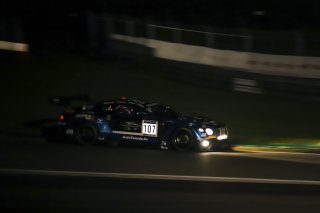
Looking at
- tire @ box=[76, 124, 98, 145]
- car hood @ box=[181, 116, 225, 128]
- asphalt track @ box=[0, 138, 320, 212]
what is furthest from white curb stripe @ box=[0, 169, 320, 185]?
tire @ box=[76, 124, 98, 145]

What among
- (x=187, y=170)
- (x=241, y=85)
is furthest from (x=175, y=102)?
(x=187, y=170)

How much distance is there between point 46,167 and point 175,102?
10948 millimetres

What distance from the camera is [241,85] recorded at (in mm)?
23672

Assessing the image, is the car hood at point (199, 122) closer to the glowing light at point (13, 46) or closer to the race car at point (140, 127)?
the race car at point (140, 127)

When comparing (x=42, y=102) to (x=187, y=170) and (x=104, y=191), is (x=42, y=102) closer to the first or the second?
(x=187, y=170)

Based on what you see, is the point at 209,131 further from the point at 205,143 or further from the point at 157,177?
the point at 157,177

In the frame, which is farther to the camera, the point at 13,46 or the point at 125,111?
the point at 13,46

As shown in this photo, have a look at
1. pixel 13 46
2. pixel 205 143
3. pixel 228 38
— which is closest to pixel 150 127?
pixel 205 143

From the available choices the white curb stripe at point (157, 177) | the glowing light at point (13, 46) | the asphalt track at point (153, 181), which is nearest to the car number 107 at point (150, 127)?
the asphalt track at point (153, 181)

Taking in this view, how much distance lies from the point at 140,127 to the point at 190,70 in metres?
11.8

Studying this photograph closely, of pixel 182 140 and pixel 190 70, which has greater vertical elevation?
pixel 190 70

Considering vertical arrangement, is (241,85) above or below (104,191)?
above

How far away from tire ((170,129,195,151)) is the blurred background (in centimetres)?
274

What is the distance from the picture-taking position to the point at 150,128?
559 inches
